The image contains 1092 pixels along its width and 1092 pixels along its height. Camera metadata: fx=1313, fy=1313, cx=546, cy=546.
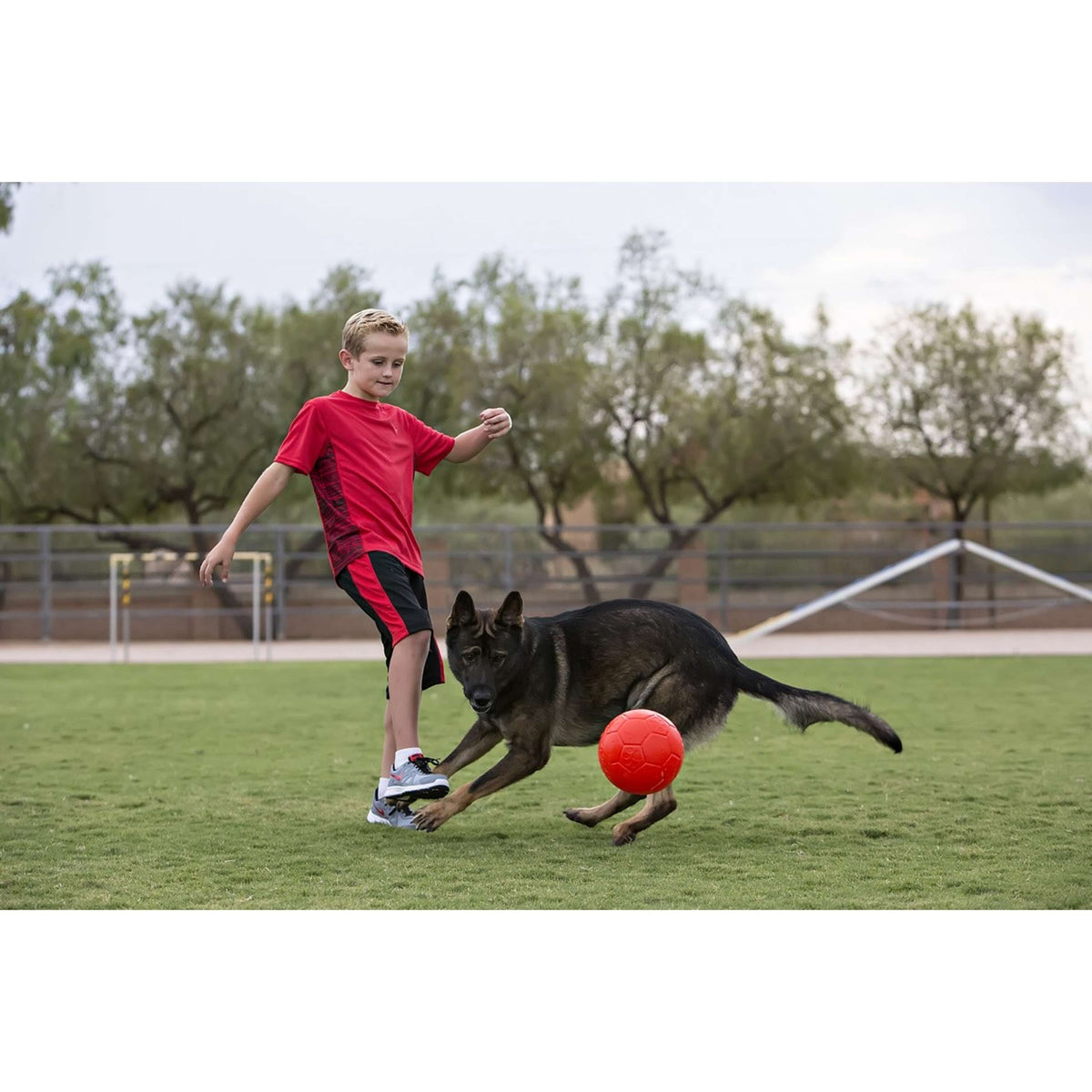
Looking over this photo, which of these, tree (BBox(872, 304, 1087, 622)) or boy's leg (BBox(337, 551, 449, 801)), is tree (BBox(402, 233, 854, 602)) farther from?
boy's leg (BBox(337, 551, 449, 801))

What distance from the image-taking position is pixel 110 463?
2348 centimetres

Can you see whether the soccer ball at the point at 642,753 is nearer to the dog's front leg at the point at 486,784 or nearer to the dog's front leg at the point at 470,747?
the dog's front leg at the point at 486,784

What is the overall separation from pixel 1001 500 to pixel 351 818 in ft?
71.7

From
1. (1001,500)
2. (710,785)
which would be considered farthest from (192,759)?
(1001,500)

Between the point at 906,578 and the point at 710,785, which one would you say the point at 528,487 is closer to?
the point at 906,578

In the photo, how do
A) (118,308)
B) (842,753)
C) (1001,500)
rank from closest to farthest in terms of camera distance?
(842,753), (118,308), (1001,500)

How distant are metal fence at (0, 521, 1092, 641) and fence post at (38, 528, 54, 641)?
2.5 inches

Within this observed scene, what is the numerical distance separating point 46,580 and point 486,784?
18599 millimetres

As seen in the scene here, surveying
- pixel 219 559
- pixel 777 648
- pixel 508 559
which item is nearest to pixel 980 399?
pixel 777 648

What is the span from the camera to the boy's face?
484 cm

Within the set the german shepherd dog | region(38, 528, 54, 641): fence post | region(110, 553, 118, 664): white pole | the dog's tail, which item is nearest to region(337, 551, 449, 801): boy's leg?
the german shepherd dog

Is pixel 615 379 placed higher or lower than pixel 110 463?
higher

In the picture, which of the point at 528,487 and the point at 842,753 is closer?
the point at 842,753

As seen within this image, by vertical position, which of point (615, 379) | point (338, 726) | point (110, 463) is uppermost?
point (615, 379)
